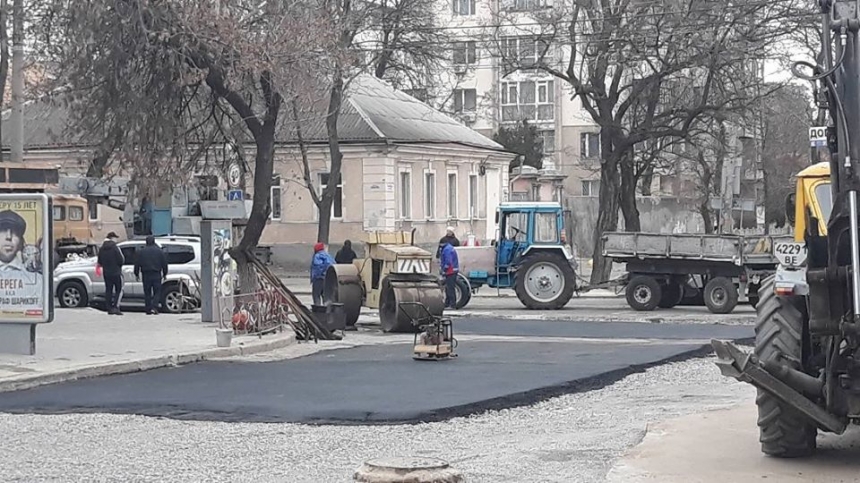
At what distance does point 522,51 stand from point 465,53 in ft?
→ 23.9

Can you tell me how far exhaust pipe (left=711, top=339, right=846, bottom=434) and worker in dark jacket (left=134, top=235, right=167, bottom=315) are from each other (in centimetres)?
2066

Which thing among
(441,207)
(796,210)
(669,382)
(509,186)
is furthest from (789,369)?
(509,186)

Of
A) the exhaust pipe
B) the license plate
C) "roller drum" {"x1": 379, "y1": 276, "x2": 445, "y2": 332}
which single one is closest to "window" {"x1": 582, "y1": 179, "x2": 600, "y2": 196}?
"roller drum" {"x1": 379, "y1": 276, "x2": 445, "y2": 332}

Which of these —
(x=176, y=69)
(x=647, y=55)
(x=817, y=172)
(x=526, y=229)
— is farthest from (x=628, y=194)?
(x=817, y=172)

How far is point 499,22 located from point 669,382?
2562 centimetres

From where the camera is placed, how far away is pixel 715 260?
2967cm

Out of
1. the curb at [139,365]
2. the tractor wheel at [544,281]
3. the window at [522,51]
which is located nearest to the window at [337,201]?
the window at [522,51]

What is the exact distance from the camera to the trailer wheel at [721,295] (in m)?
29.3

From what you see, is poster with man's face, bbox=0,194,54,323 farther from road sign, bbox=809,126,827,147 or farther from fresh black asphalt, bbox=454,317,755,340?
road sign, bbox=809,126,827,147

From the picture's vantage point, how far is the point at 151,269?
29.0 m

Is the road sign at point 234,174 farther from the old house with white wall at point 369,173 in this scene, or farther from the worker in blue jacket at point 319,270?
the old house with white wall at point 369,173

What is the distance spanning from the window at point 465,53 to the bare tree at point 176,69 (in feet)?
52.1

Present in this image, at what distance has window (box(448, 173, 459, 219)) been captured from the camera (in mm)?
53719

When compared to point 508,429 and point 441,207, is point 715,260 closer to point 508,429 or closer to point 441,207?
point 508,429
